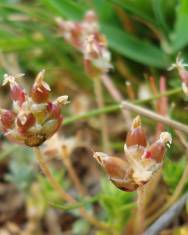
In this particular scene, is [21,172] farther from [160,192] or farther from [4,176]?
[160,192]

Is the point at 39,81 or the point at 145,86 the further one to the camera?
the point at 145,86

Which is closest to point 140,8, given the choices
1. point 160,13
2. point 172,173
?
point 160,13

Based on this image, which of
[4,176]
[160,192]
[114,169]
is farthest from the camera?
[4,176]

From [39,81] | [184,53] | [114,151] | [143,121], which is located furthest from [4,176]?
[39,81]

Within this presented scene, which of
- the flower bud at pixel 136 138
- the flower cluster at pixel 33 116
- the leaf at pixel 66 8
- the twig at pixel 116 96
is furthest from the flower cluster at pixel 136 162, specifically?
the leaf at pixel 66 8

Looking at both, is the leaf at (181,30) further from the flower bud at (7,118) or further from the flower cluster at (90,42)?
the flower bud at (7,118)

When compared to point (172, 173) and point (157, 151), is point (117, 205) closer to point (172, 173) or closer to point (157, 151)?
point (172, 173)

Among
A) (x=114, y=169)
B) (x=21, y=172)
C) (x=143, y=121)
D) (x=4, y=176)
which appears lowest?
(x=4, y=176)
